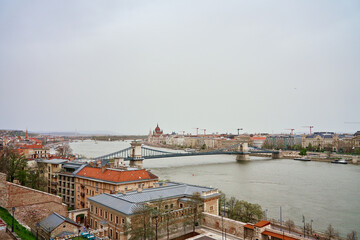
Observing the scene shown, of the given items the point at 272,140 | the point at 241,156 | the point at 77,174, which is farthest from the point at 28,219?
the point at 272,140

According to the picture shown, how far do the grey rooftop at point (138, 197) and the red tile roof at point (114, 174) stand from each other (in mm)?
2492

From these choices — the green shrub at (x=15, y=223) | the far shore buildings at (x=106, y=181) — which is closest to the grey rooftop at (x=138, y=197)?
the far shore buildings at (x=106, y=181)

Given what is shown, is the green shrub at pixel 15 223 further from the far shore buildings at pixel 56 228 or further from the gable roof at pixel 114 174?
the gable roof at pixel 114 174

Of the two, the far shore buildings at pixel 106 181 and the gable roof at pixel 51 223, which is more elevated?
the far shore buildings at pixel 106 181

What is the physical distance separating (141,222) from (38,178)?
1193 cm

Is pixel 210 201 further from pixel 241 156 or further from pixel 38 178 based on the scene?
pixel 241 156

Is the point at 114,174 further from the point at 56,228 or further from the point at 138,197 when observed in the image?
the point at 56,228

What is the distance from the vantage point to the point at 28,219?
35.6ft

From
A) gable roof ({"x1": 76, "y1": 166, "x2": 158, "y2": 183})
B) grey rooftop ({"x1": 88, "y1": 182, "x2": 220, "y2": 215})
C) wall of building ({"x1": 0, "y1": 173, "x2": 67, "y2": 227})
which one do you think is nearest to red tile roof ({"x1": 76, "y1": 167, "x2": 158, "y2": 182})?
gable roof ({"x1": 76, "y1": 166, "x2": 158, "y2": 183})

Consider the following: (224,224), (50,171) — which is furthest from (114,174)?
(50,171)

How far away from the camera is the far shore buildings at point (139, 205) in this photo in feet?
35.2

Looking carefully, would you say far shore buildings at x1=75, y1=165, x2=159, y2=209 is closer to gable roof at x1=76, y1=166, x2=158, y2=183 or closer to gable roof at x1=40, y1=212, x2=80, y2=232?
gable roof at x1=76, y1=166, x2=158, y2=183

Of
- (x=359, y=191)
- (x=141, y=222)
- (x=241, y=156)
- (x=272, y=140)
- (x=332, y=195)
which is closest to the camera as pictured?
(x=141, y=222)

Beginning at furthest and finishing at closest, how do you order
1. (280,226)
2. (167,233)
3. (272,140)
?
(272,140) → (280,226) → (167,233)
